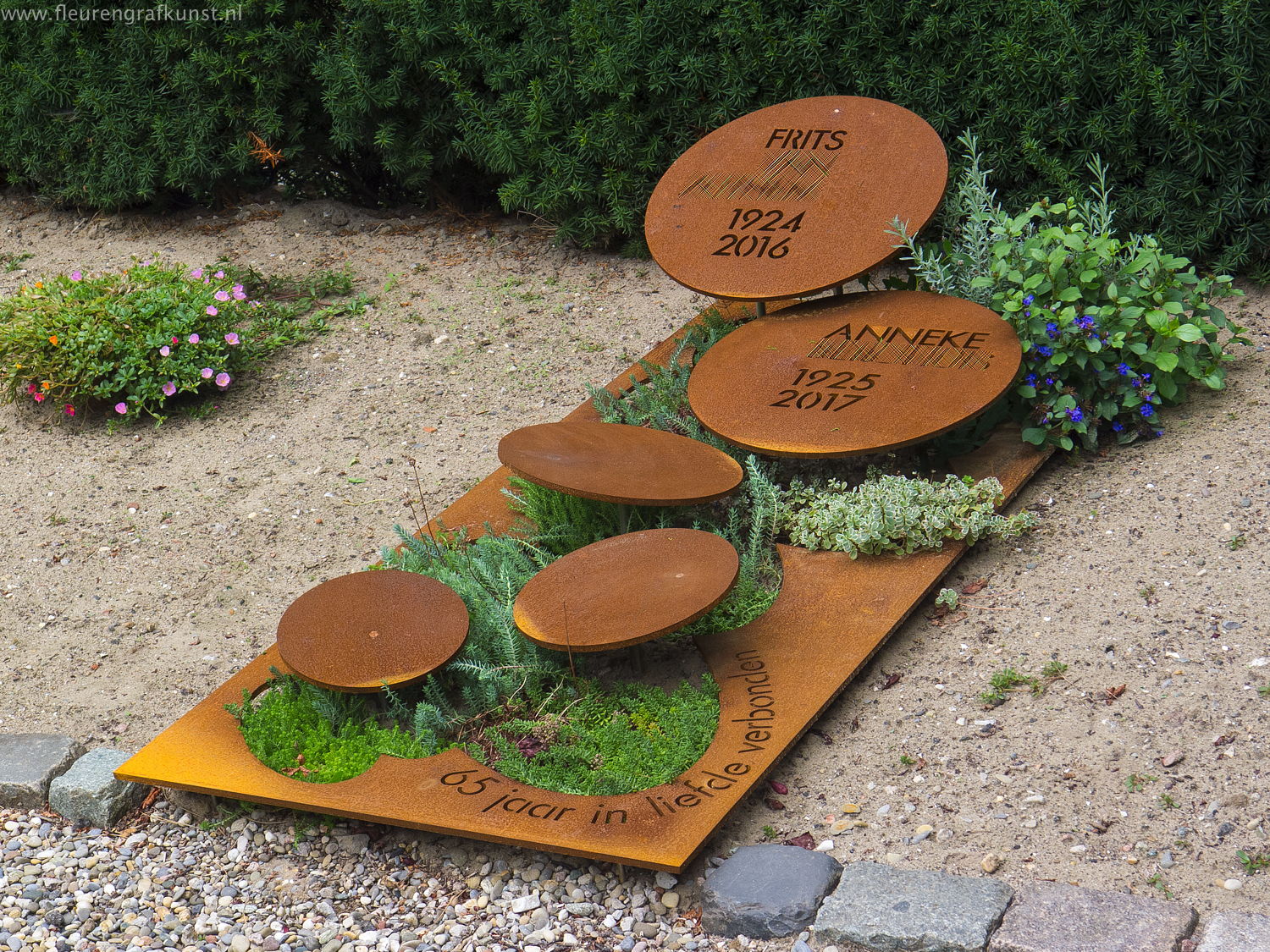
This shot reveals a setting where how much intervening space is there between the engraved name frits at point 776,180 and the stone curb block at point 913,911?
9.12 ft

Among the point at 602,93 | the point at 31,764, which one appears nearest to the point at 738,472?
the point at 31,764

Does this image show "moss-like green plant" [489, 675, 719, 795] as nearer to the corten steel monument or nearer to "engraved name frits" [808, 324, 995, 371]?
the corten steel monument

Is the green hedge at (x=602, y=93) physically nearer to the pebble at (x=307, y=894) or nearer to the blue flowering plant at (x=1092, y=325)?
the blue flowering plant at (x=1092, y=325)

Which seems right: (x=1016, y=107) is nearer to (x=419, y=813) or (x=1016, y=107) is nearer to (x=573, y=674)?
(x=573, y=674)

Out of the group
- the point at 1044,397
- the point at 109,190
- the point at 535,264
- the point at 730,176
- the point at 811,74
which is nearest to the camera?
the point at 1044,397

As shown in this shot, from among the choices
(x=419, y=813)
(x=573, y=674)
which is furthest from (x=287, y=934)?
(x=573, y=674)

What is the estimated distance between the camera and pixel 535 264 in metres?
6.60

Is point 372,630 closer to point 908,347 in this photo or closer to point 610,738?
point 610,738

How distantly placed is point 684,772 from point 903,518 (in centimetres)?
115

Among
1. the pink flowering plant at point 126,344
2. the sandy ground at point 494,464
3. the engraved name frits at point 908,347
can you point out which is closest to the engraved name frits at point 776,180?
the engraved name frits at point 908,347

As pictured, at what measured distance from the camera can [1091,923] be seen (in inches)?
103

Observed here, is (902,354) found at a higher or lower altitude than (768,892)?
higher

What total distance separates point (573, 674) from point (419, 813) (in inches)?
24.7

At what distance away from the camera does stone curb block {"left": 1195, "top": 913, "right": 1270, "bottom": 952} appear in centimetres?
247
